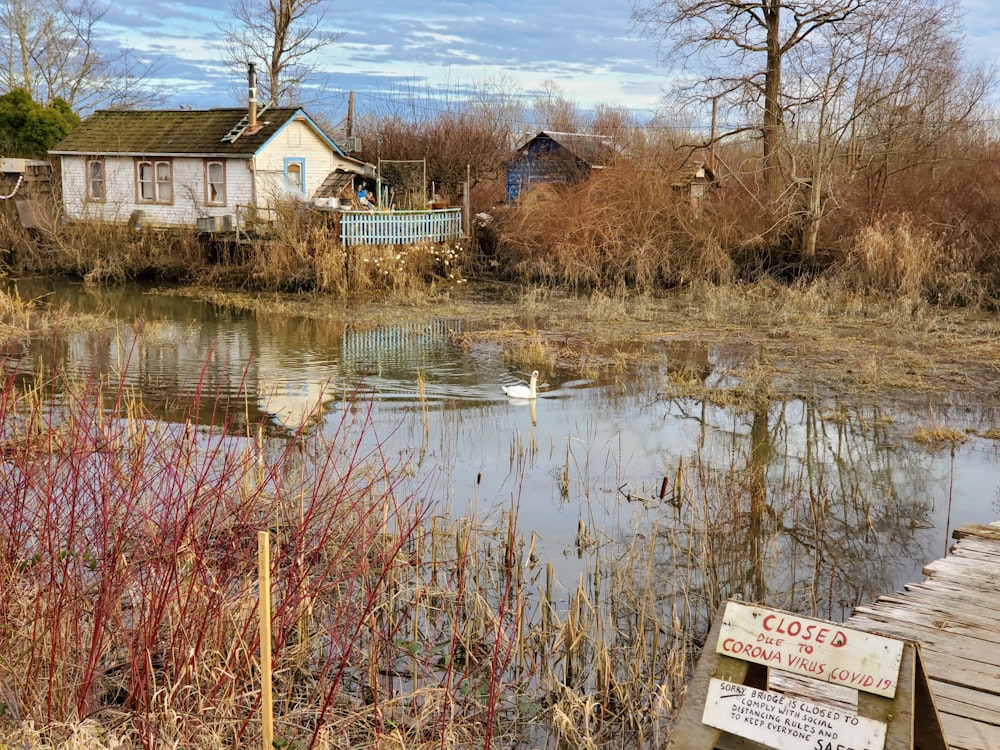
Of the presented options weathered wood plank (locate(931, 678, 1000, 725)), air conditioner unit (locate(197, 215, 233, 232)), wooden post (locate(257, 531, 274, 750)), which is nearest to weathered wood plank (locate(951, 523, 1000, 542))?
weathered wood plank (locate(931, 678, 1000, 725))

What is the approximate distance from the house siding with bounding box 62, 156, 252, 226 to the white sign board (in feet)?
87.9

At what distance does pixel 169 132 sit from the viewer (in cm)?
3058

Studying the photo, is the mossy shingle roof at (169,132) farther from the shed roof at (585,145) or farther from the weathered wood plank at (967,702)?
the weathered wood plank at (967,702)

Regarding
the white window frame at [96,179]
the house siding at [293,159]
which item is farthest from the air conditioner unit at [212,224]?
the white window frame at [96,179]

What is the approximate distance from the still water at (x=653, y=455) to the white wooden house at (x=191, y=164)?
41.0ft

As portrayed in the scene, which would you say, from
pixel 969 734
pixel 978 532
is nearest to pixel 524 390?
pixel 978 532

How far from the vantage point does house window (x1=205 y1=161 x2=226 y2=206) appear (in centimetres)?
2912

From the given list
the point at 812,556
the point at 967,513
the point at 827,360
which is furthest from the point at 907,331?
the point at 812,556

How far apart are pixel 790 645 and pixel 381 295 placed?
21.0 m

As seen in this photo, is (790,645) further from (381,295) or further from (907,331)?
(381,295)

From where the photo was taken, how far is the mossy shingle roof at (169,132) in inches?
1139

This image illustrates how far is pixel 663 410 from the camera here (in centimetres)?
1278

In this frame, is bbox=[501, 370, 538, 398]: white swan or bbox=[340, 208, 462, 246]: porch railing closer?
bbox=[501, 370, 538, 398]: white swan

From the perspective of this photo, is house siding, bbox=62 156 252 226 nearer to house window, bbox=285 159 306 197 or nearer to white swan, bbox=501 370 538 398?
house window, bbox=285 159 306 197
